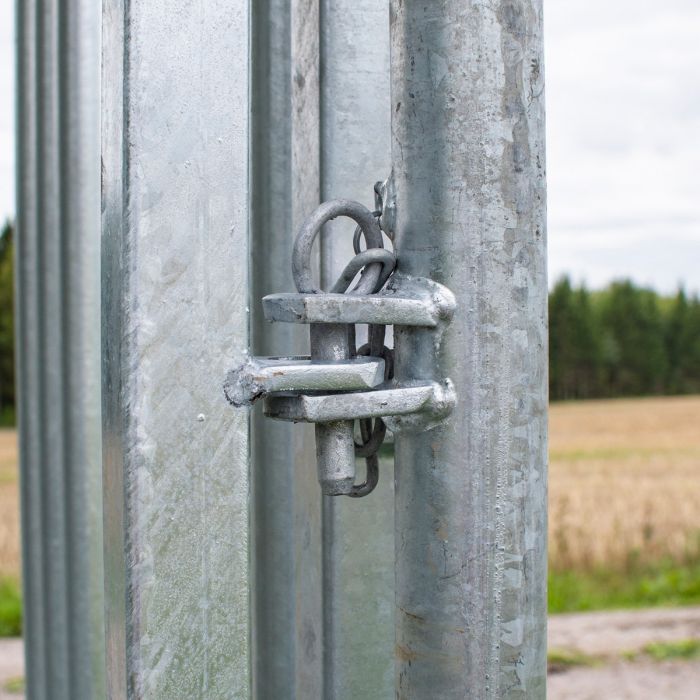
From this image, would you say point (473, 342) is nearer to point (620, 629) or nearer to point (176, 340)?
point (176, 340)

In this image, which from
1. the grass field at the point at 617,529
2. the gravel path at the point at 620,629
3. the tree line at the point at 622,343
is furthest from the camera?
the tree line at the point at 622,343

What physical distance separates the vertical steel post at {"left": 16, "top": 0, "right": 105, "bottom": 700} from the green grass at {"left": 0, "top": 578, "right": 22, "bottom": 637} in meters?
6.21

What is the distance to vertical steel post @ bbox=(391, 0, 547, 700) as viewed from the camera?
675 mm

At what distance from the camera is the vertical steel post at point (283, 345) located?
35.3 inches

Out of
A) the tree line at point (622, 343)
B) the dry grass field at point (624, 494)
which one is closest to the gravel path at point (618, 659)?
the dry grass field at point (624, 494)

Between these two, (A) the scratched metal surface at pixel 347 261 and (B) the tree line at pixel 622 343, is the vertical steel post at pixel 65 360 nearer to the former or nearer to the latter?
(A) the scratched metal surface at pixel 347 261

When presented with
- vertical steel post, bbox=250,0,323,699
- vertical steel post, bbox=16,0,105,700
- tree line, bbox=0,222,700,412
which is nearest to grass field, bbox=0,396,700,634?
vertical steel post, bbox=16,0,105,700

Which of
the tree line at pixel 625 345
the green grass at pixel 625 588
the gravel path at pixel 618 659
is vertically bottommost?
the green grass at pixel 625 588

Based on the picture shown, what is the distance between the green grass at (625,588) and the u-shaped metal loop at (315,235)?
8.57 metres

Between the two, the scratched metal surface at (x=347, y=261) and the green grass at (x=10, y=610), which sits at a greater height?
the scratched metal surface at (x=347, y=261)

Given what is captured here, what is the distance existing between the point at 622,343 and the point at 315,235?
3980 cm

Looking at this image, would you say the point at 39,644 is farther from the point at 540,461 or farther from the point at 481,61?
the point at 481,61

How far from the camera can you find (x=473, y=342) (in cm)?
69

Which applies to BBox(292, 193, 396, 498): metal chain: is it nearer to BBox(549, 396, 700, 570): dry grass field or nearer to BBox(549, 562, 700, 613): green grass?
BBox(549, 562, 700, 613): green grass
